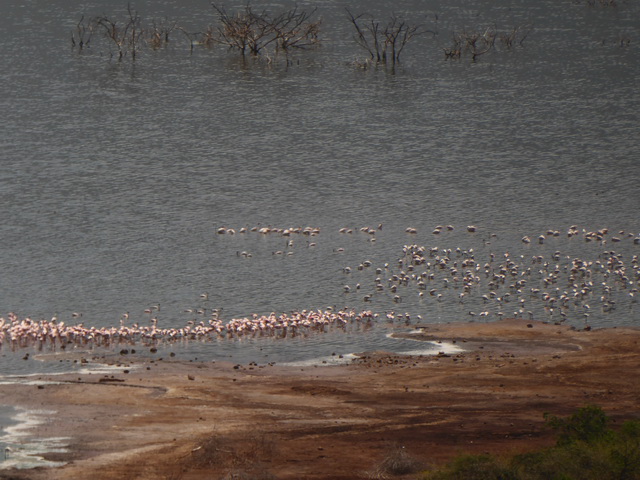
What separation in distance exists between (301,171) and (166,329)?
20681 mm

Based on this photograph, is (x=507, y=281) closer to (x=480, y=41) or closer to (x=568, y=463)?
(x=568, y=463)

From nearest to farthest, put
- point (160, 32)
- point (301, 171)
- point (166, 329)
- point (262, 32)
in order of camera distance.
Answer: point (166, 329), point (301, 171), point (262, 32), point (160, 32)

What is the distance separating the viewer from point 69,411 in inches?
1374

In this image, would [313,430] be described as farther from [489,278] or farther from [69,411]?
[489,278]

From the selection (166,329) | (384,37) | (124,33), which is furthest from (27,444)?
(124,33)

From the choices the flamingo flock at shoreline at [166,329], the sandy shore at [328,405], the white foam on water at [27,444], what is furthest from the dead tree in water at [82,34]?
the white foam on water at [27,444]

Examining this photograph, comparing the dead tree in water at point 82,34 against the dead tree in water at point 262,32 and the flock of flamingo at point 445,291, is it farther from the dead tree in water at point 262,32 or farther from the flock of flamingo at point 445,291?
the flock of flamingo at point 445,291

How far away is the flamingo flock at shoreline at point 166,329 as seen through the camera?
41688 millimetres

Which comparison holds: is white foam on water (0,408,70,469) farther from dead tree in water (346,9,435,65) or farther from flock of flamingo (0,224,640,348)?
dead tree in water (346,9,435,65)

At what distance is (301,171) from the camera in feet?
204

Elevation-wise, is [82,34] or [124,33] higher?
[82,34]

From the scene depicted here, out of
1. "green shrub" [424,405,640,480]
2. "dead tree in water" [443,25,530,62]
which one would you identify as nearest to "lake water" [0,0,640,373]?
"dead tree in water" [443,25,530,62]

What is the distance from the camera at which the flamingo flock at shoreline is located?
4169 cm

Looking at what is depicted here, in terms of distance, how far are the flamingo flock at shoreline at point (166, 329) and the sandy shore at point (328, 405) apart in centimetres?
226
